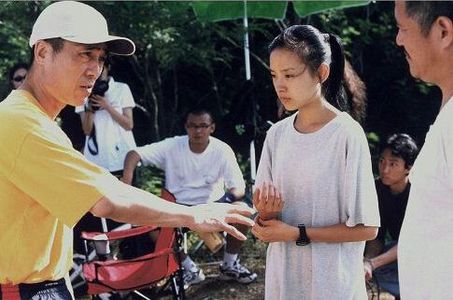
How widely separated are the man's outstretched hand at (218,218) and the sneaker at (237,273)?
3.18 metres

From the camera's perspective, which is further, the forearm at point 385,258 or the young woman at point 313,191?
the forearm at point 385,258

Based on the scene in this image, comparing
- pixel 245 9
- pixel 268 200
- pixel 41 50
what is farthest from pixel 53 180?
pixel 245 9

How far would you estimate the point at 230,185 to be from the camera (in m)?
5.63

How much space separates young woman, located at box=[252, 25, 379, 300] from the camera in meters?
2.36

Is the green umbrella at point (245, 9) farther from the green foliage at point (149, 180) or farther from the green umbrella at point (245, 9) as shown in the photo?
the green foliage at point (149, 180)

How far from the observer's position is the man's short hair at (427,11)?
5.55 ft

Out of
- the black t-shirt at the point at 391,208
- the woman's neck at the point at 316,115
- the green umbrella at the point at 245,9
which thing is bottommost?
the black t-shirt at the point at 391,208

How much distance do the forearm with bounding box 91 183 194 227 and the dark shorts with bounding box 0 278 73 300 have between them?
28cm

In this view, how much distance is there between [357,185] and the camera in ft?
7.72

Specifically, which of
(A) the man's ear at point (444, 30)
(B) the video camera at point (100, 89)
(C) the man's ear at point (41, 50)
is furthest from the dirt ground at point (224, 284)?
(A) the man's ear at point (444, 30)

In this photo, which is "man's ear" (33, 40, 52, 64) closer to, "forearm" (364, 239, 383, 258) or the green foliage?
"forearm" (364, 239, 383, 258)

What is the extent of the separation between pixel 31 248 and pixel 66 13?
0.71 m

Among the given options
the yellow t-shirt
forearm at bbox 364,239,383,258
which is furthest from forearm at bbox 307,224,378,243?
forearm at bbox 364,239,383,258

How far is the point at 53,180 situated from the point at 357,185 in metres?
0.98
